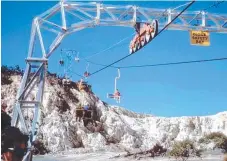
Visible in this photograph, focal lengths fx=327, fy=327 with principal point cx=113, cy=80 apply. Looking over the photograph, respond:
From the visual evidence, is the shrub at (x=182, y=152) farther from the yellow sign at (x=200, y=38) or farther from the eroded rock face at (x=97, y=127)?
the yellow sign at (x=200, y=38)

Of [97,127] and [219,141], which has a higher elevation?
[97,127]

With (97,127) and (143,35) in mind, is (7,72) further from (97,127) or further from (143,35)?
(143,35)

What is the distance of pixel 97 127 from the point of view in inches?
1288

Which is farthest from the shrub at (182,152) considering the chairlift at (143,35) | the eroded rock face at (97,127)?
the chairlift at (143,35)

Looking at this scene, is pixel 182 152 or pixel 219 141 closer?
pixel 182 152

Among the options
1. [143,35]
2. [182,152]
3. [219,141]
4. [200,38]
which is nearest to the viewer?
[143,35]

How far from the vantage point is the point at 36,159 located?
23328 millimetres

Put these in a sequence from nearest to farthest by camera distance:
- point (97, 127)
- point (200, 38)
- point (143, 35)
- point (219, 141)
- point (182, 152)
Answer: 1. point (143, 35)
2. point (200, 38)
3. point (182, 152)
4. point (219, 141)
5. point (97, 127)

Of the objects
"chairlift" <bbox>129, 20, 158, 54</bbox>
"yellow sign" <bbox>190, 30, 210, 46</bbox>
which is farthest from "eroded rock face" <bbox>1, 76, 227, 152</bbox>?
"yellow sign" <bbox>190, 30, 210, 46</bbox>

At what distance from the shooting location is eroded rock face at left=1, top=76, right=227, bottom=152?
29.5 m

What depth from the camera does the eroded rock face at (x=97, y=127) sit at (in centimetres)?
2955

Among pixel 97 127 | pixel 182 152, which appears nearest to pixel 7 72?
pixel 97 127

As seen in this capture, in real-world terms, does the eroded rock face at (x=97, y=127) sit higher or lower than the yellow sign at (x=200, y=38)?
lower

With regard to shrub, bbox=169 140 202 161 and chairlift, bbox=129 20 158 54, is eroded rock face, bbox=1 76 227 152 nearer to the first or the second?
shrub, bbox=169 140 202 161
